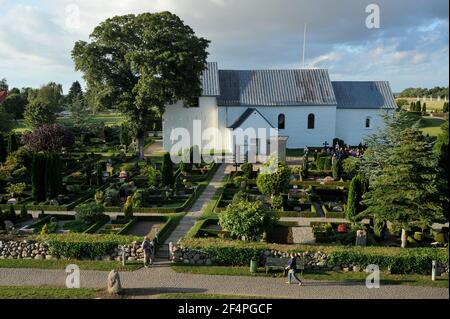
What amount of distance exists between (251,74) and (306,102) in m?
7.03

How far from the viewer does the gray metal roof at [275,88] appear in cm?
4444

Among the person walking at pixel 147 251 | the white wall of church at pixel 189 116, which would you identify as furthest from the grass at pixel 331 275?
the white wall of church at pixel 189 116

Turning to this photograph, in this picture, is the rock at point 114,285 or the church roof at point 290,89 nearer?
the rock at point 114,285

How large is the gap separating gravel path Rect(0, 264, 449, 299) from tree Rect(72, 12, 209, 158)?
72.3ft

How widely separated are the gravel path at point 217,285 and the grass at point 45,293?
50 centimetres

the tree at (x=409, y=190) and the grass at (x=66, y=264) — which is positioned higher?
the tree at (x=409, y=190)

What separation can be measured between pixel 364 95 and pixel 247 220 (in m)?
34.1

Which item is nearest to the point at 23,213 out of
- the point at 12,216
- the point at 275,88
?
the point at 12,216

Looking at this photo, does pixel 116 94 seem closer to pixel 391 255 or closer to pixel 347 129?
pixel 347 129

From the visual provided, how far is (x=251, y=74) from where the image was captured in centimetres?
4653

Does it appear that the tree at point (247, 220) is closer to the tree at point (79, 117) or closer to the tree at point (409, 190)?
the tree at point (409, 190)

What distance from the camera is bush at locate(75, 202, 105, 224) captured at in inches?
852

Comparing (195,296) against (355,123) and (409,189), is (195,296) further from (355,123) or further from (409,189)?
(355,123)

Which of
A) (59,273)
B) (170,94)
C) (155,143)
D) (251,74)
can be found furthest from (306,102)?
(59,273)
